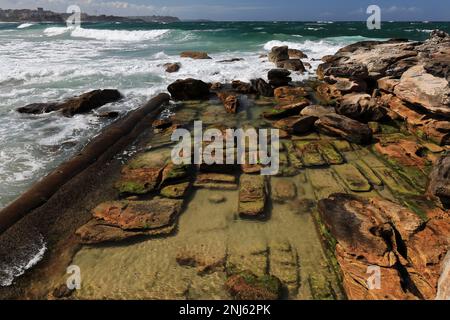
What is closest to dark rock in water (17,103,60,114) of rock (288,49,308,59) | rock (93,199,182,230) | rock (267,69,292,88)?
rock (93,199,182,230)

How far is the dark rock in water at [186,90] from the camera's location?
1338 cm

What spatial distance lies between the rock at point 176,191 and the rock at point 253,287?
241 cm

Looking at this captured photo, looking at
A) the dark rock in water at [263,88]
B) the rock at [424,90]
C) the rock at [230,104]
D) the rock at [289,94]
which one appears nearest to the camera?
the rock at [424,90]

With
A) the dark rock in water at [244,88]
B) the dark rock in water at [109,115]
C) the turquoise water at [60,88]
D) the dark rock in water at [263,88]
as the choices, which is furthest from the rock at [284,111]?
the turquoise water at [60,88]

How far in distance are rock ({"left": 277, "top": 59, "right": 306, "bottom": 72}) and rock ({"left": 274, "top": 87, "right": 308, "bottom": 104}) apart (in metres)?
4.90

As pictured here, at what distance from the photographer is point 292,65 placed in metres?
19.0

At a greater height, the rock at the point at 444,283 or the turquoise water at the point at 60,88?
the turquoise water at the point at 60,88

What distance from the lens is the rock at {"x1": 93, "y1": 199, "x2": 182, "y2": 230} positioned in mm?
5715

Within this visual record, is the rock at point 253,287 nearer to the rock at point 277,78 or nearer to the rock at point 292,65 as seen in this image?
the rock at point 277,78

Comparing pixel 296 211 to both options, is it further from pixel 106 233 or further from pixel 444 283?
pixel 106 233

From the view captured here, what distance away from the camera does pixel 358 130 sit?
909cm

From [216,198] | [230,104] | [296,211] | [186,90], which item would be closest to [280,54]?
[186,90]

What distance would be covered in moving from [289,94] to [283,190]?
7772 mm
